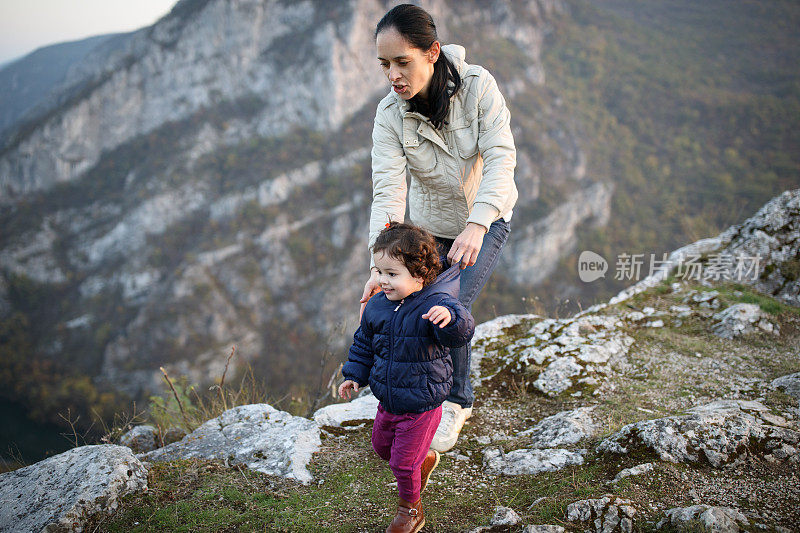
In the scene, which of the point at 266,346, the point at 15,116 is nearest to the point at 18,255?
the point at 266,346

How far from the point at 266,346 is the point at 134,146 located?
4508 cm

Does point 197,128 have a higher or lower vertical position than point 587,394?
higher

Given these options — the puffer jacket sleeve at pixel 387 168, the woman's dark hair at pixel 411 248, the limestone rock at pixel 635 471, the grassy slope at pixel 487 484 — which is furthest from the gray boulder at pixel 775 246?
the woman's dark hair at pixel 411 248

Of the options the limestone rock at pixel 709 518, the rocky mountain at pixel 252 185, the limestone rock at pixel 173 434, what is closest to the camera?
the limestone rock at pixel 709 518

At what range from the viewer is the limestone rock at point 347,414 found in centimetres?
325

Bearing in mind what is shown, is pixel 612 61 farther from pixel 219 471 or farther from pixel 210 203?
pixel 219 471

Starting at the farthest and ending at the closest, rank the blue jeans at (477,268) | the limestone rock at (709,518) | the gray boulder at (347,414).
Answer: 1. the gray boulder at (347,414)
2. the blue jeans at (477,268)
3. the limestone rock at (709,518)

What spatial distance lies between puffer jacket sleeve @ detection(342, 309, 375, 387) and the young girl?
3 cm

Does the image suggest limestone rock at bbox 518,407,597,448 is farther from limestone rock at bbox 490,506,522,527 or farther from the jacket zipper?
the jacket zipper

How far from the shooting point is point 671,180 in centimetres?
6975

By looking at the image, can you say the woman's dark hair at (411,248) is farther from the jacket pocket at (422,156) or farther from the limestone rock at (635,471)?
the limestone rock at (635,471)

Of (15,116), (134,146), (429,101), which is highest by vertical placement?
(15,116)

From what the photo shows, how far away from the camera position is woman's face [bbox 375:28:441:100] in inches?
86.5

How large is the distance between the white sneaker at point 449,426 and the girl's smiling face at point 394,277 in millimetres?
1223
